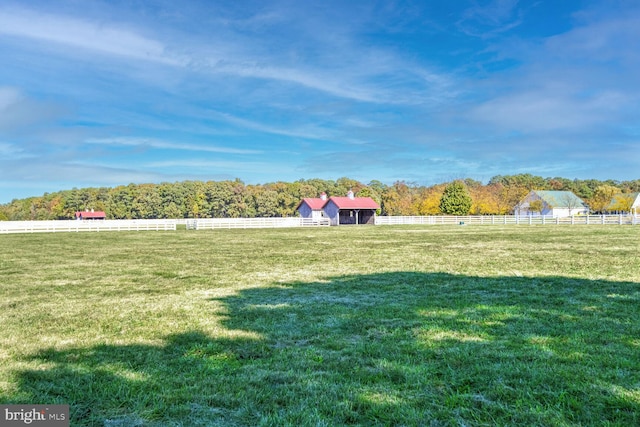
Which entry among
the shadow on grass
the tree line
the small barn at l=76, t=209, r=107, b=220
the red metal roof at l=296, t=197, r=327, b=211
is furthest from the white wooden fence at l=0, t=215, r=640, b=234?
the small barn at l=76, t=209, r=107, b=220

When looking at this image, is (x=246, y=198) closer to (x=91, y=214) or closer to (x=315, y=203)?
(x=91, y=214)

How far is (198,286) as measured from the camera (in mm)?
9273

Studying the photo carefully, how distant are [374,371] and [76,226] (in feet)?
142

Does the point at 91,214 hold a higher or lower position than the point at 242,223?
higher

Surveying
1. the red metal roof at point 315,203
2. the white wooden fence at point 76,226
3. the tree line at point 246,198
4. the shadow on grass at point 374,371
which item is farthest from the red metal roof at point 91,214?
the shadow on grass at point 374,371

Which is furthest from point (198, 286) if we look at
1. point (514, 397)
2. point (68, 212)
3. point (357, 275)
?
point (68, 212)

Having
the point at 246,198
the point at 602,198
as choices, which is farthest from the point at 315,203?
the point at 602,198

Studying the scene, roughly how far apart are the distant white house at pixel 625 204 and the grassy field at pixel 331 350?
8230 centimetres

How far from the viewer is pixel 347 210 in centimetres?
5788

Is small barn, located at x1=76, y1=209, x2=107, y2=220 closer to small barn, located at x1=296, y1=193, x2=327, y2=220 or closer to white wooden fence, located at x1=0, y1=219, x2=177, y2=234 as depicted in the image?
small barn, located at x1=296, y1=193, x2=327, y2=220

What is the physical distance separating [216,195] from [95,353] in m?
95.3

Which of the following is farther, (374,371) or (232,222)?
(232,222)

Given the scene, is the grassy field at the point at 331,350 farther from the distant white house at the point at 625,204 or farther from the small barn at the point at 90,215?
the small barn at the point at 90,215

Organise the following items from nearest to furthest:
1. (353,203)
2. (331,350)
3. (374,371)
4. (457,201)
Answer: (374,371) → (331,350) → (353,203) → (457,201)
